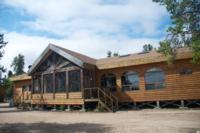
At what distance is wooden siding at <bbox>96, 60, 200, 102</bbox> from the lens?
19.0 m

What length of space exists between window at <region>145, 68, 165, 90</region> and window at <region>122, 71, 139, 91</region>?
923 mm

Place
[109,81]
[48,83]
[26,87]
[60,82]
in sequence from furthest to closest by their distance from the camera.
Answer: [26,87], [48,83], [60,82], [109,81]

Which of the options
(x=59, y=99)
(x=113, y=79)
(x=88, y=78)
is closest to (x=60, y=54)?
(x=88, y=78)

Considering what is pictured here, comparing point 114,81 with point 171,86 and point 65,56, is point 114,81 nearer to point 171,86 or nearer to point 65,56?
point 65,56

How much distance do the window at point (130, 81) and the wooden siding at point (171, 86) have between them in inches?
12.7

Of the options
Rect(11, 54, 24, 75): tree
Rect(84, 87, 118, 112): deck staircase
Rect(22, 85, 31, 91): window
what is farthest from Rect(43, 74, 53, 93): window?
Rect(11, 54, 24, 75): tree

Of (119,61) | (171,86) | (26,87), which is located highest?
(119,61)

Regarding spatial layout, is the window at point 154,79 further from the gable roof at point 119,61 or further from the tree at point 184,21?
the tree at point 184,21

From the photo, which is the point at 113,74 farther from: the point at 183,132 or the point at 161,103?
the point at 183,132

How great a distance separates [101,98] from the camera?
2161 centimetres

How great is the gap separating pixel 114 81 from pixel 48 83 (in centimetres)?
633

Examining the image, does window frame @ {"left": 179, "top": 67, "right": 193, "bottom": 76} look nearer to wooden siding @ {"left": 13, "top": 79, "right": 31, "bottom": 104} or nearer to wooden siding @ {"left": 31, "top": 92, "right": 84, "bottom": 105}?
wooden siding @ {"left": 31, "top": 92, "right": 84, "bottom": 105}

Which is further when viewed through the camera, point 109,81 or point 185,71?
point 109,81

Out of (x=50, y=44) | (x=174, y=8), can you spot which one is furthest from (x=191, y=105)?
(x=50, y=44)
